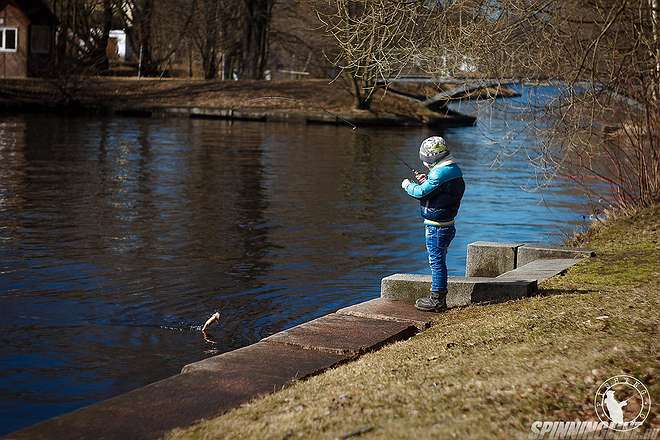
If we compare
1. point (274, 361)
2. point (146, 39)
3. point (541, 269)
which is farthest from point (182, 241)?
point (146, 39)

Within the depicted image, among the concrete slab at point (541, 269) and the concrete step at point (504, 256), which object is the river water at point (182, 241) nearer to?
the concrete step at point (504, 256)

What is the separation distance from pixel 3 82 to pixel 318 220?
35.9 meters

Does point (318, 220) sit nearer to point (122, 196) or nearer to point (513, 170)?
point (122, 196)

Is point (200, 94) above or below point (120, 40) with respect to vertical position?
below

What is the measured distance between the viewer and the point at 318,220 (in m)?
19.9

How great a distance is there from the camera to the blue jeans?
9703 millimetres

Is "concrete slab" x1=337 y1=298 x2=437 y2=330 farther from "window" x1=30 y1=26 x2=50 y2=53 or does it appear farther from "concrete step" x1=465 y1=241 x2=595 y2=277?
"window" x1=30 y1=26 x2=50 y2=53

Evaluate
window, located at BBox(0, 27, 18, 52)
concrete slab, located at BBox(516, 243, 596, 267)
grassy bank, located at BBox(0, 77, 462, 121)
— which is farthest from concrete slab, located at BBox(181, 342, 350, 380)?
window, located at BBox(0, 27, 18, 52)

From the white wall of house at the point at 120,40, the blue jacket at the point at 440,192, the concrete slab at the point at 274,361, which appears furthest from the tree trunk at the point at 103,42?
the concrete slab at the point at 274,361

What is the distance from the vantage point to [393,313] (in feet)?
31.5

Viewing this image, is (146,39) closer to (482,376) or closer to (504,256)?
(504,256)

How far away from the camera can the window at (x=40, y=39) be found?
57500 millimetres

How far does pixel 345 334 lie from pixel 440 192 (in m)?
1.71

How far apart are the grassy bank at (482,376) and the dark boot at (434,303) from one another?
129 millimetres
